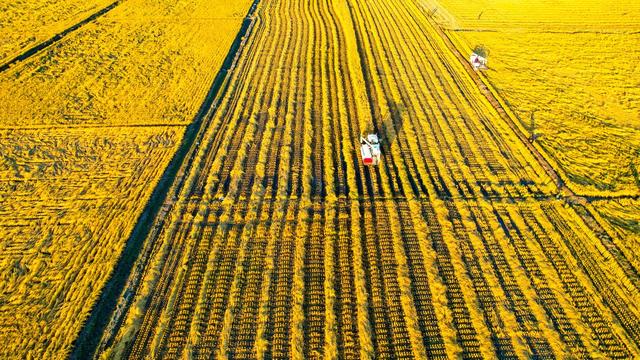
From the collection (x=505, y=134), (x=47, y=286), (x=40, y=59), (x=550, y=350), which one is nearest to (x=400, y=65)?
(x=505, y=134)

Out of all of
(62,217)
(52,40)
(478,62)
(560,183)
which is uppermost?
(478,62)

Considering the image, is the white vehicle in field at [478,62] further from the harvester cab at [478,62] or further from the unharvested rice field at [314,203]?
the unharvested rice field at [314,203]

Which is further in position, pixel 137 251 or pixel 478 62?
pixel 478 62

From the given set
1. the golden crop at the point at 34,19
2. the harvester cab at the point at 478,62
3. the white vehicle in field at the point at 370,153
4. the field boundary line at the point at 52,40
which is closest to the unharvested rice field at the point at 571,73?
the harvester cab at the point at 478,62

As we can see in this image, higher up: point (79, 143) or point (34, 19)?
point (34, 19)

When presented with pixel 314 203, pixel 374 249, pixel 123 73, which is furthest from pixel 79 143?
pixel 374 249

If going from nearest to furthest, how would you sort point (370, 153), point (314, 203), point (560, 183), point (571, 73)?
point (314, 203) < point (560, 183) < point (370, 153) < point (571, 73)

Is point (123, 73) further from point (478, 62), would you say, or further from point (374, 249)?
point (478, 62)
